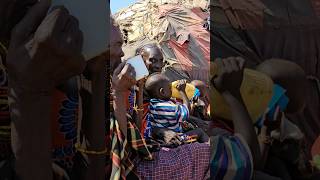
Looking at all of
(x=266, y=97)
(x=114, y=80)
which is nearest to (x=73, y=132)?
(x=114, y=80)

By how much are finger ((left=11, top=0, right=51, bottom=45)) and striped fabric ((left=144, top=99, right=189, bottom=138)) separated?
1.69 metres

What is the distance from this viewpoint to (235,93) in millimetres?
2174

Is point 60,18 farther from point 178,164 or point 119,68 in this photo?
point 178,164

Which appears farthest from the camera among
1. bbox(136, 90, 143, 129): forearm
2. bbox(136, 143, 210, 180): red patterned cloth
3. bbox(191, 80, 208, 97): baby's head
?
bbox(191, 80, 208, 97): baby's head

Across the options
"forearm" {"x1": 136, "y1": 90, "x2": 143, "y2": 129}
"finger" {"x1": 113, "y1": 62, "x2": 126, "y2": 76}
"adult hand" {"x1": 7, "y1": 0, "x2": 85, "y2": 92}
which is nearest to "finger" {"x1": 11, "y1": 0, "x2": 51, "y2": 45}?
"adult hand" {"x1": 7, "y1": 0, "x2": 85, "y2": 92}

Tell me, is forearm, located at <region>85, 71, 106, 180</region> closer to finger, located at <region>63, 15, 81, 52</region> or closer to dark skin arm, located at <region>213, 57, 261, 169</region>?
finger, located at <region>63, 15, 81, 52</region>

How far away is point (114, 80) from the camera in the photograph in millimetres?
2301

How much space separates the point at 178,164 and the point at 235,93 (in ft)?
1.89

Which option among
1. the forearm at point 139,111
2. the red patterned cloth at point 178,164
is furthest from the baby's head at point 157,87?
the red patterned cloth at point 178,164

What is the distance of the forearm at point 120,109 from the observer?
7.61ft

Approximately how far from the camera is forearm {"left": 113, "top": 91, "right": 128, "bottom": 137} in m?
2.32

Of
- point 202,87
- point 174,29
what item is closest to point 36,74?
point 202,87

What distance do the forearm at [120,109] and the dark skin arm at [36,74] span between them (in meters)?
0.73

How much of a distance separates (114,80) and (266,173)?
31.2 inches
